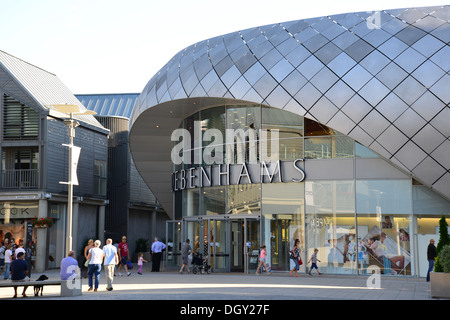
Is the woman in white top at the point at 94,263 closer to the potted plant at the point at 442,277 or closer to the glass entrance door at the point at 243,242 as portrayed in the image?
the potted plant at the point at 442,277

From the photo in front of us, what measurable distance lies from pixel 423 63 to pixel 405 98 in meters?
1.55

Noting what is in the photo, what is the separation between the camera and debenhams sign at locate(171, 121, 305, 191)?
27.0m

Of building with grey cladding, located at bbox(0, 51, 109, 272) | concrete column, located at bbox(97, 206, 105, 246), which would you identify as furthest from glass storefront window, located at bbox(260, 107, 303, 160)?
concrete column, located at bbox(97, 206, 105, 246)

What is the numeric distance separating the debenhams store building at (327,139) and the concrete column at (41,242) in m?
8.83

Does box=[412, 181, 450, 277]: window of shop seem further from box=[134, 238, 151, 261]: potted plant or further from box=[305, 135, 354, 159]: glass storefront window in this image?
box=[134, 238, 151, 261]: potted plant

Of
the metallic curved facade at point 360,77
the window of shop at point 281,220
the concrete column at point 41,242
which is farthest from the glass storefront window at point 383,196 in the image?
the concrete column at point 41,242

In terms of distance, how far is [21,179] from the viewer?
1356 inches

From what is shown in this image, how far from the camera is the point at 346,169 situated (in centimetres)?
2608

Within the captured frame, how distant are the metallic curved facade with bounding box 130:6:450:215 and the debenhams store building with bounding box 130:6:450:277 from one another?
0.14 ft

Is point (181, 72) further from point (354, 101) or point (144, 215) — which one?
point (144, 215)

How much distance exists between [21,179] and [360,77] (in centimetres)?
1974

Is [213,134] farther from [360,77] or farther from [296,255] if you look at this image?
[360,77]

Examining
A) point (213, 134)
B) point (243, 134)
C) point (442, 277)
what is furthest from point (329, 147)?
point (442, 277)

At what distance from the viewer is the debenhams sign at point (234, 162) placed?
88.7 ft
